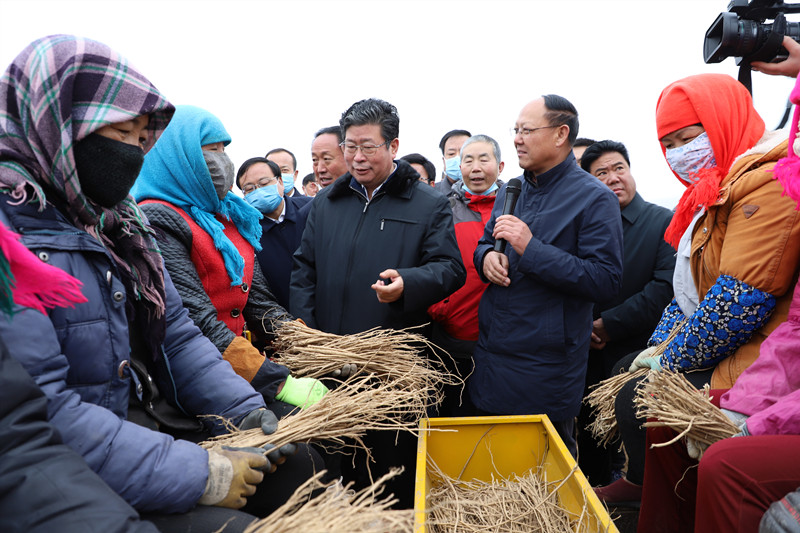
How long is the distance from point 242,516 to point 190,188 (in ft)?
4.70

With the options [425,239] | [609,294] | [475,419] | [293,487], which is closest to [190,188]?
[425,239]

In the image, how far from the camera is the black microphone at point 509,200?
2.62 m

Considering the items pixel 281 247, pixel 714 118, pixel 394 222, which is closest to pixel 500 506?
pixel 394 222

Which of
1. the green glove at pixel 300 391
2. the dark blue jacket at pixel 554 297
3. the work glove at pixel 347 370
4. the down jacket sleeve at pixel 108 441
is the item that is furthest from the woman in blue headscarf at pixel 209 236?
the dark blue jacket at pixel 554 297

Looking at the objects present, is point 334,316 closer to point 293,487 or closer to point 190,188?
point 190,188

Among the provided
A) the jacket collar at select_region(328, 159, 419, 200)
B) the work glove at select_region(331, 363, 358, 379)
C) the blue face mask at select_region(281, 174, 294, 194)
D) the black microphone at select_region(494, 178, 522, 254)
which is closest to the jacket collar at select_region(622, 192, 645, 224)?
the black microphone at select_region(494, 178, 522, 254)

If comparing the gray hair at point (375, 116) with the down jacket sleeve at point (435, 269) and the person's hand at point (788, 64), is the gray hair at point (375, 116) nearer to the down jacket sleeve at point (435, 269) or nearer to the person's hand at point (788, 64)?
the down jacket sleeve at point (435, 269)

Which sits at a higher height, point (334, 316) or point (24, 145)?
point (24, 145)

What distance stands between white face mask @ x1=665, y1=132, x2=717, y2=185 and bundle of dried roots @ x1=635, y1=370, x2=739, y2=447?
0.96 meters

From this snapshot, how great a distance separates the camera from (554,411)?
253 cm

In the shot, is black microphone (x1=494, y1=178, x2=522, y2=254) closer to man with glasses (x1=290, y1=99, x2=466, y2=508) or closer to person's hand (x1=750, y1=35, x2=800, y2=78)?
man with glasses (x1=290, y1=99, x2=466, y2=508)

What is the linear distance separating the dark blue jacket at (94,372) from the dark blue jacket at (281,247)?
1.79 meters

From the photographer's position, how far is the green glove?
1896 millimetres

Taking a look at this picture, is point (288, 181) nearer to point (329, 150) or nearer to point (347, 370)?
point (329, 150)
